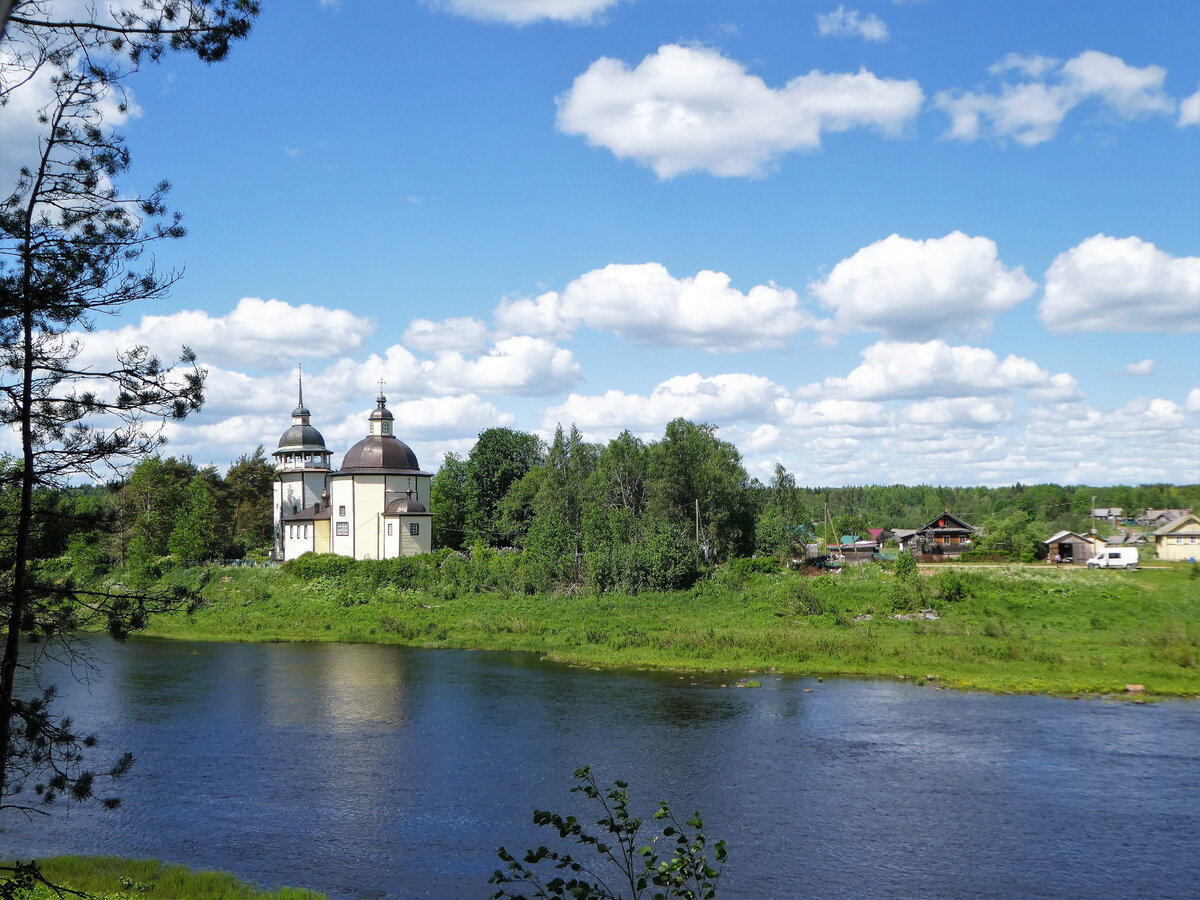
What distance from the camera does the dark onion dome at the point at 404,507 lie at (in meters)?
59.8

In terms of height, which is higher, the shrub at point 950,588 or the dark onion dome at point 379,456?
the dark onion dome at point 379,456

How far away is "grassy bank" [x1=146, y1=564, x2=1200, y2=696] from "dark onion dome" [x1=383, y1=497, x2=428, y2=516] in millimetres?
5036

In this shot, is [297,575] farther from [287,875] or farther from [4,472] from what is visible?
[4,472]

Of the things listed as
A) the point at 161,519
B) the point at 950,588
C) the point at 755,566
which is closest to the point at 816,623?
the point at 950,588

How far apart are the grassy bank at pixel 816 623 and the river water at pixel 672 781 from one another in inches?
120

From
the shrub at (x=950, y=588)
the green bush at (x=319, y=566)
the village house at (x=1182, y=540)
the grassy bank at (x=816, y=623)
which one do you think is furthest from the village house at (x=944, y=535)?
the green bush at (x=319, y=566)

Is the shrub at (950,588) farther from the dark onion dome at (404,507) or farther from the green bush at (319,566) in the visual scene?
the green bush at (319,566)

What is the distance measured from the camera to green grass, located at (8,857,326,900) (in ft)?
48.2

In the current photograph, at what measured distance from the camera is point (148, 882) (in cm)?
1519

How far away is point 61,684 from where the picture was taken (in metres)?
32.8

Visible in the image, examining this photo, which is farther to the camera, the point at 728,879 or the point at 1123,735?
the point at 1123,735

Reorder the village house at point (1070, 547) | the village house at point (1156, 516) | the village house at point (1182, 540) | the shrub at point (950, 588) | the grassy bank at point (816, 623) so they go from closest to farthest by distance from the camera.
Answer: the grassy bank at point (816, 623) → the shrub at point (950, 588) → the village house at point (1182, 540) → the village house at point (1070, 547) → the village house at point (1156, 516)

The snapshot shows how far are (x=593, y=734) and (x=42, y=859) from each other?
12.9 m

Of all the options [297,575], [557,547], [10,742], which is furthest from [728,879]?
[297,575]
